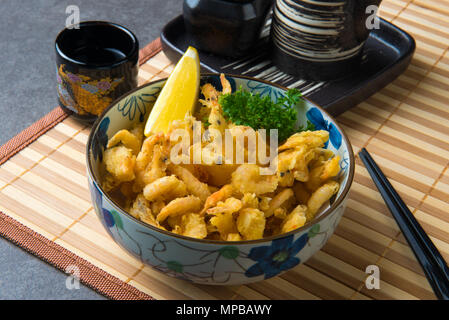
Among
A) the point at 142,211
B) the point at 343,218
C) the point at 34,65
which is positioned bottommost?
the point at 34,65

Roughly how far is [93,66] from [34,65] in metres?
0.44

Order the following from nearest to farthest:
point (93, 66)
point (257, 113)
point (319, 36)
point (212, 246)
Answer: point (212, 246) → point (257, 113) → point (93, 66) → point (319, 36)

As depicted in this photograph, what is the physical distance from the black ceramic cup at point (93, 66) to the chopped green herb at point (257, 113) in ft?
1.06

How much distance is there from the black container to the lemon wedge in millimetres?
319

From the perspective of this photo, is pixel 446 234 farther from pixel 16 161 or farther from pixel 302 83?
pixel 16 161

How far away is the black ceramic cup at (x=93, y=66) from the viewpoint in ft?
4.09

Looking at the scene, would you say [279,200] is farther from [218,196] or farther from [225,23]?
[225,23]

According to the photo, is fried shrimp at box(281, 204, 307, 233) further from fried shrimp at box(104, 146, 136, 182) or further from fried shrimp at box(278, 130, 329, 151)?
fried shrimp at box(104, 146, 136, 182)

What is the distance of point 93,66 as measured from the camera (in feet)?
4.04

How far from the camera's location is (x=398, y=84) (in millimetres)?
1498

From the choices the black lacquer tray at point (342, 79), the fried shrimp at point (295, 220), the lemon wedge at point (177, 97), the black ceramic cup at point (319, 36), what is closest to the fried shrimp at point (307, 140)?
the fried shrimp at point (295, 220)

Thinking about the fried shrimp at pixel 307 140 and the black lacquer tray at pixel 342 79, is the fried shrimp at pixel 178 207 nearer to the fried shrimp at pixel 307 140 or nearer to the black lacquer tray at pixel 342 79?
the fried shrimp at pixel 307 140

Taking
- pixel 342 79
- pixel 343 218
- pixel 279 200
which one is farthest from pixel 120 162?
pixel 342 79

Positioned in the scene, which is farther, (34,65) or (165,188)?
(34,65)
